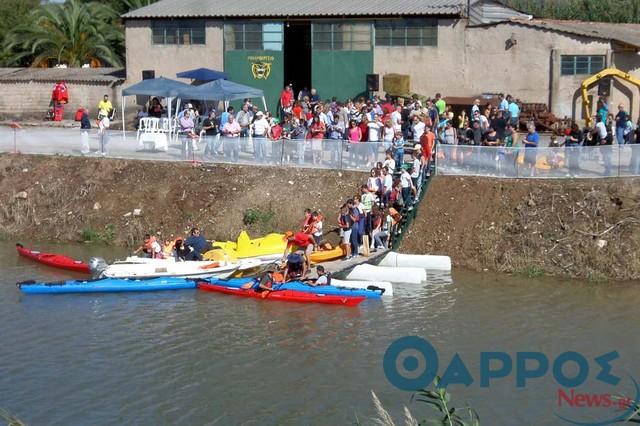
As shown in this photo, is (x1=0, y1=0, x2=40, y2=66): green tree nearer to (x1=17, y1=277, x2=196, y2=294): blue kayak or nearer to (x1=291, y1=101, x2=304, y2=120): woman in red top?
(x1=291, y1=101, x2=304, y2=120): woman in red top

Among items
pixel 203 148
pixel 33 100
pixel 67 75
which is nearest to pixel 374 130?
pixel 203 148

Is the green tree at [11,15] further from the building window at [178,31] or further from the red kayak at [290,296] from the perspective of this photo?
the red kayak at [290,296]

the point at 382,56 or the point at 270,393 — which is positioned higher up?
the point at 382,56

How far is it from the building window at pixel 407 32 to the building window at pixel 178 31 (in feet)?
23.6

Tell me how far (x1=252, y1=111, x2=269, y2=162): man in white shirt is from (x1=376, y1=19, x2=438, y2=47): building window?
770 cm

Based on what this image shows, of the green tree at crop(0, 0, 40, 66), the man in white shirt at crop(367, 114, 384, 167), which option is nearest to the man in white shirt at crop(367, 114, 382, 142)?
the man in white shirt at crop(367, 114, 384, 167)

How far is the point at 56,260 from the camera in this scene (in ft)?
87.1

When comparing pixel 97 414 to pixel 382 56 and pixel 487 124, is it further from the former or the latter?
pixel 382 56

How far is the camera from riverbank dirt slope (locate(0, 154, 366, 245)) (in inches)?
1135

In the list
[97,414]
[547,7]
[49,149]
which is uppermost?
[547,7]

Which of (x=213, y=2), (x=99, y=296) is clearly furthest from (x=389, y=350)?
(x=213, y=2)

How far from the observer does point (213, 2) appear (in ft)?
129

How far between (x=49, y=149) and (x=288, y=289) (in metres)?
13.0

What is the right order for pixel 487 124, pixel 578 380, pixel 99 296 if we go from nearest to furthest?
pixel 578 380 → pixel 99 296 → pixel 487 124
